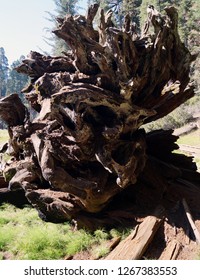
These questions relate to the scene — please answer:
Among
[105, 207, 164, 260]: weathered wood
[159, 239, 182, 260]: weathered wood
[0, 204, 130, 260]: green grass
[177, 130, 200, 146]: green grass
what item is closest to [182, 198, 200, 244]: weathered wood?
[159, 239, 182, 260]: weathered wood

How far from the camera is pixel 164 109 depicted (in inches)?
314

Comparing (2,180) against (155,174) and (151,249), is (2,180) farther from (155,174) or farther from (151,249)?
(151,249)

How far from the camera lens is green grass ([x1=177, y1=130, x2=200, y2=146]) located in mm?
24141

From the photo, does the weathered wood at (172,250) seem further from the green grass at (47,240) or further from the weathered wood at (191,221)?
the green grass at (47,240)

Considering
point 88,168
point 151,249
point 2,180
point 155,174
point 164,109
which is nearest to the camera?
point 151,249

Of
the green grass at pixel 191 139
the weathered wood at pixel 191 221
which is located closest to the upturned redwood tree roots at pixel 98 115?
the weathered wood at pixel 191 221

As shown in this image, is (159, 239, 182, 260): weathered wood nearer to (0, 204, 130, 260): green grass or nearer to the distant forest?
(0, 204, 130, 260): green grass

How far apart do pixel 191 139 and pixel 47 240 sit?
71.8 ft

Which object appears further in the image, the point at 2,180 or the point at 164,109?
the point at 2,180

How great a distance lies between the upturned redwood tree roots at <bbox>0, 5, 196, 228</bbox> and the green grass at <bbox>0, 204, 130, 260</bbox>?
1.25 ft

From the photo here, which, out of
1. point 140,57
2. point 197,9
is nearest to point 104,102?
point 140,57

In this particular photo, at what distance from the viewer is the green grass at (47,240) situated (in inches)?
230

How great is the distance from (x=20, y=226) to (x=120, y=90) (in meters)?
3.93

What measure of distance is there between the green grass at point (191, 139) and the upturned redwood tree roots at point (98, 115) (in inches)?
668
